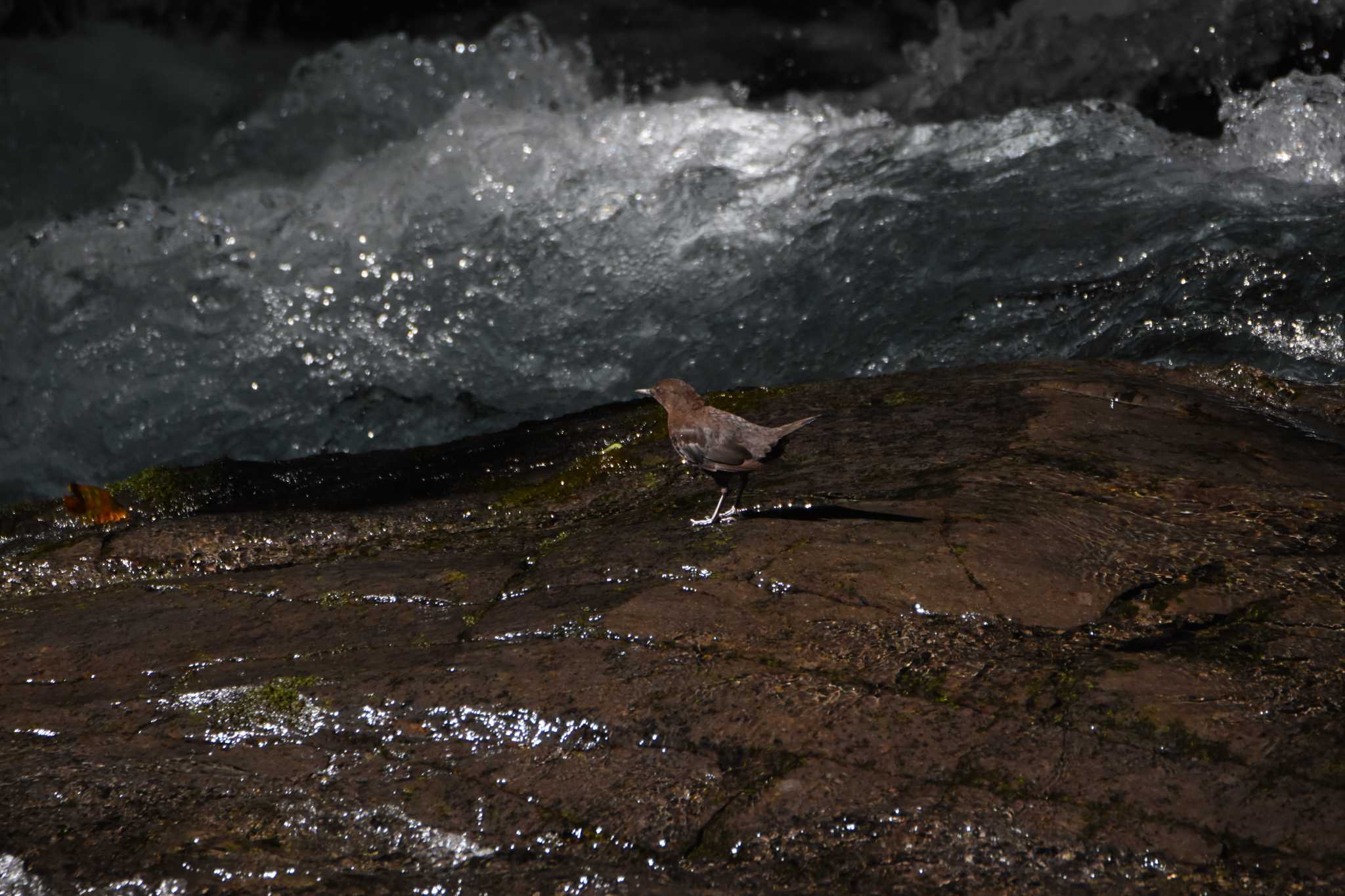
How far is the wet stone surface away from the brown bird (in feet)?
0.66

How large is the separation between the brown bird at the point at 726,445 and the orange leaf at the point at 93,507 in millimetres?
2202

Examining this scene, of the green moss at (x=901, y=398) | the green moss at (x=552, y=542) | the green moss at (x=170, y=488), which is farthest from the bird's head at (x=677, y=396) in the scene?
the green moss at (x=170, y=488)

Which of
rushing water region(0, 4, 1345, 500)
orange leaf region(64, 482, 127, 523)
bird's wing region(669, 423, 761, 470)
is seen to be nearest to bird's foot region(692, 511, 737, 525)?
bird's wing region(669, 423, 761, 470)

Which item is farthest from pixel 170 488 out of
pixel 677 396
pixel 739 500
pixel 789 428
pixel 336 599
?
pixel 789 428

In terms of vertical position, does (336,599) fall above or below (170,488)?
above

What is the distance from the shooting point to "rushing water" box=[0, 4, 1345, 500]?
6.94 m

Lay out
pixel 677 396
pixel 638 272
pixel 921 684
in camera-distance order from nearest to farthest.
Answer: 1. pixel 921 684
2. pixel 677 396
3. pixel 638 272

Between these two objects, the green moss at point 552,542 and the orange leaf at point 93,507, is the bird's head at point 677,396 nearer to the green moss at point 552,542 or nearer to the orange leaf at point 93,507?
the green moss at point 552,542

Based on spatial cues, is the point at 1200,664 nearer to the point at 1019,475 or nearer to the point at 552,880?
the point at 1019,475

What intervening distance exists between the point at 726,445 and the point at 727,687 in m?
1.18

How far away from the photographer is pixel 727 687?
300 centimetres

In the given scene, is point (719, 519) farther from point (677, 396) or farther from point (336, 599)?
point (336, 599)

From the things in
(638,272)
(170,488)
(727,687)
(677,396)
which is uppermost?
(677,396)

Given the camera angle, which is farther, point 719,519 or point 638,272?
point 638,272
